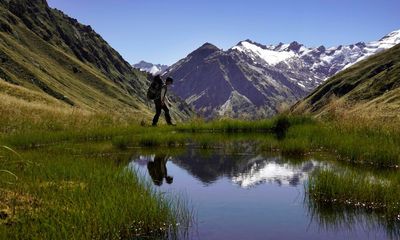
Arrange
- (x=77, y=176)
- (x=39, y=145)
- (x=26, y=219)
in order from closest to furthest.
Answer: (x=26, y=219) → (x=77, y=176) → (x=39, y=145)

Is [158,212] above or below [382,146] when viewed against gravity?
below

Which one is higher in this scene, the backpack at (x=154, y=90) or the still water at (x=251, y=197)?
the backpack at (x=154, y=90)

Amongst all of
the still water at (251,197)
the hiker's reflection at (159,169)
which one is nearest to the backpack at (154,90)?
the hiker's reflection at (159,169)

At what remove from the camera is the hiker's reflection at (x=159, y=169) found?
1753 centimetres

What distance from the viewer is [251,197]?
48.8 feet

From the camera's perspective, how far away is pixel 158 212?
11242mm

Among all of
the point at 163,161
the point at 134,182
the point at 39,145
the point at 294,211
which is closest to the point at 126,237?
the point at 134,182

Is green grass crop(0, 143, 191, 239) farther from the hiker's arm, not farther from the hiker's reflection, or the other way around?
the hiker's arm

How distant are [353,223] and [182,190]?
19.5ft

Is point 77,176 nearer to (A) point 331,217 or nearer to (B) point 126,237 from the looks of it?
(B) point 126,237

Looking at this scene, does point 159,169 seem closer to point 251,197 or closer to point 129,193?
point 251,197

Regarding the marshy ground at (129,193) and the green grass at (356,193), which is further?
the green grass at (356,193)

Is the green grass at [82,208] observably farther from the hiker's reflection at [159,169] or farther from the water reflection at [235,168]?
the water reflection at [235,168]

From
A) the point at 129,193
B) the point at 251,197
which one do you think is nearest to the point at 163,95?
the point at 251,197
